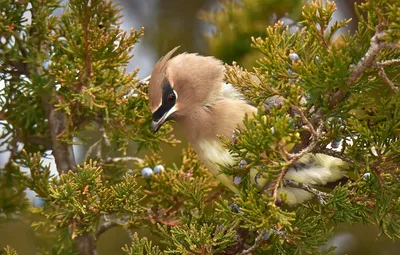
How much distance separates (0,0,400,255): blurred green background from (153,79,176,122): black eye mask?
58 cm

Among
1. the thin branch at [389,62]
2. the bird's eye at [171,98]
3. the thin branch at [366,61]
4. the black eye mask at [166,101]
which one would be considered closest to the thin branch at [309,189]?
the thin branch at [366,61]

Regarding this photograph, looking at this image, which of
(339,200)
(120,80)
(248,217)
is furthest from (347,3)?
(248,217)

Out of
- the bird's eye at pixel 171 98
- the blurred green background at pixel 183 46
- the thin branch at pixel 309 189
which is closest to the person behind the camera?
the thin branch at pixel 309 189

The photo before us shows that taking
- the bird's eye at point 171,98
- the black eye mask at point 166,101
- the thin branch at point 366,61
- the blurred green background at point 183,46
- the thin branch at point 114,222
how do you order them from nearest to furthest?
the thin branch at point 366,61 < the thin branch at point 114,222 < the black eye mask at point 166,101 < the bird's eye at point 171,98 < the blurred green background at point 183,46

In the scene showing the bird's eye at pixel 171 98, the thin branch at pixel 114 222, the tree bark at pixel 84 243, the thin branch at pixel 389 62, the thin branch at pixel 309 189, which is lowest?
the tree bark at pixel 84 243

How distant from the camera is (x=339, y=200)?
2.29 meters

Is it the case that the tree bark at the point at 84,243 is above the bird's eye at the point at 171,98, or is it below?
below

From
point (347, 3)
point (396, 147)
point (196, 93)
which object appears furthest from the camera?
point (347, 3)

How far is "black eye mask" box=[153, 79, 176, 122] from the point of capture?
3.02 metres

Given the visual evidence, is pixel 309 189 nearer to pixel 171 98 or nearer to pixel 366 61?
pixel 366 61

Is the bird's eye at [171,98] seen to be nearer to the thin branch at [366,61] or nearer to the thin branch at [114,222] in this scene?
the thin branch at [114,222]

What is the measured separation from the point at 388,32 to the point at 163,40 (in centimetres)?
375

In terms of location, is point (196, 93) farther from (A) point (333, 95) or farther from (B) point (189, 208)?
(A) point (333, 95)

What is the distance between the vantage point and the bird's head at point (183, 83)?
3121mm
